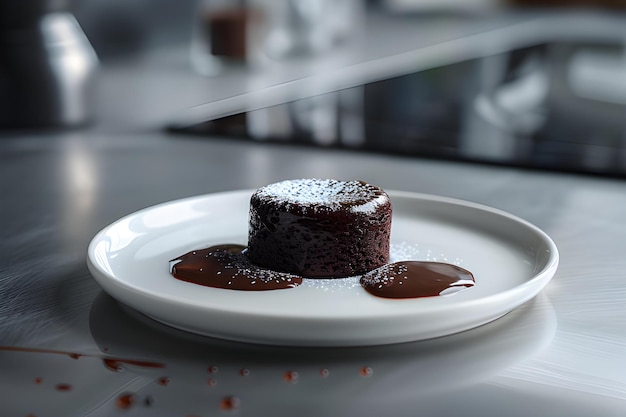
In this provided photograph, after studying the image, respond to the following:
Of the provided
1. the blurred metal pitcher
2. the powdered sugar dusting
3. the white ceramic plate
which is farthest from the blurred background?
the powdered sugar dusting

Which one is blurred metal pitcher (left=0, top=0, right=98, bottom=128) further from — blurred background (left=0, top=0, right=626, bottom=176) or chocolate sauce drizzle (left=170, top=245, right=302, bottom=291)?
chocolate sauce drizzle (left=170, top=245, right=302, bottom=291)

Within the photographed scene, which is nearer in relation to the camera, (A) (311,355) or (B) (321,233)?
(A) (311,355)

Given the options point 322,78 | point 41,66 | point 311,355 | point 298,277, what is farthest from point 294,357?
point 322,78

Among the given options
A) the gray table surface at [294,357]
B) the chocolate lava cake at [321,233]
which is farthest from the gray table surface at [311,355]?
the chocolate lava cake at [321,233]

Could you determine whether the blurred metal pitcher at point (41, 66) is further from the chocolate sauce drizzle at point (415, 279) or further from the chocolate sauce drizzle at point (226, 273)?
the chocolate sauce drizzle at point (415, 279)

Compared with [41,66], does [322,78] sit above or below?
below

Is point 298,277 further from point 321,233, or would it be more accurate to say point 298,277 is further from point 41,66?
point 41,66

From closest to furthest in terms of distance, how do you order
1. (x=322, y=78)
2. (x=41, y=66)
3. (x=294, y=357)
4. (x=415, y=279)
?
(x=294, y=357) < (x=415, y=279) < (x=41, y=66) < (x=322, y=78)
